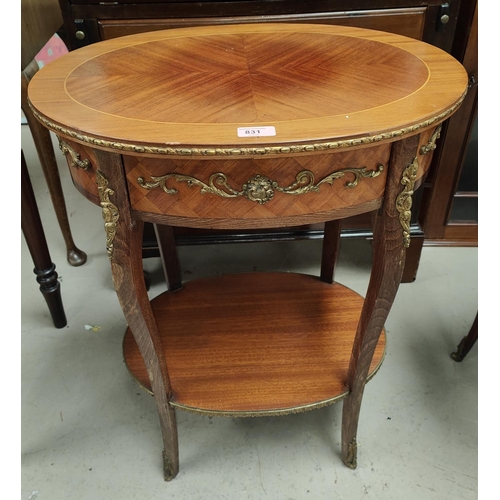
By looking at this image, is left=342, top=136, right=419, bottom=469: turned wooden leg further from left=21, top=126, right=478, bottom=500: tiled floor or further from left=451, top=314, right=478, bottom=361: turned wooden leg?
left=451, top=314, right=478, bottom=361: turned wooden leg

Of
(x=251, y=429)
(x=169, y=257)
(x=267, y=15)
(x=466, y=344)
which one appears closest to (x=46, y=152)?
(x=169, y=257)

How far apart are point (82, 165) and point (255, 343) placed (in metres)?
0.58

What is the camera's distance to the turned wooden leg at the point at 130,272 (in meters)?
0.66

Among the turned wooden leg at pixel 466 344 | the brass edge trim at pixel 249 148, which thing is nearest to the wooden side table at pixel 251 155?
the brass edge trim at pixel 249 148

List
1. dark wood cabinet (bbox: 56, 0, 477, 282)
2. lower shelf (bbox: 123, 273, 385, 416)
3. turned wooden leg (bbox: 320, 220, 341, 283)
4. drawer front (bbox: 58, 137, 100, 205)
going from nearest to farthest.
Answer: drawer front (bbox: 58, 137, 100, 205)
lower shelf (bbox: 123, 273, 385, 416)
dark wood cabinet (bbox: 56, 0, 477, 282)
turned wooden leg (bbox: 320, 220, 341, 283)

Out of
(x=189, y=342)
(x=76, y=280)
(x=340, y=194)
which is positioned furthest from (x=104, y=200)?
(x=76, y=280)

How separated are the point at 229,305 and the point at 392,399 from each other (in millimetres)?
458

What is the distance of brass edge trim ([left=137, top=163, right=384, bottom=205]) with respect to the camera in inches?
24.7

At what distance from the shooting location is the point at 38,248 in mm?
1217

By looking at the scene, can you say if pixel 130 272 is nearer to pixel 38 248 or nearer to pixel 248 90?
pixel 248 90

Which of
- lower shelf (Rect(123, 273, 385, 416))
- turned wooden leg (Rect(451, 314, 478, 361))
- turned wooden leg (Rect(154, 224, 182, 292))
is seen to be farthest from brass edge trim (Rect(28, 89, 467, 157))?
turned wooden leg (Rect(451, 314, 478, 361))

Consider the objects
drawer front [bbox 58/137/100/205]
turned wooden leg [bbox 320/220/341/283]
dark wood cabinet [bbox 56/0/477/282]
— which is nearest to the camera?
drawer front [bbox 58/137/100/205]

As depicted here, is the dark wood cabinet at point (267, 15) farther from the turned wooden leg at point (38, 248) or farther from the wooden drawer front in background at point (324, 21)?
the turned wooden leg at point (38, 248)

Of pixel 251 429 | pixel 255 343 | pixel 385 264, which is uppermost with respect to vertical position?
pixel 385 264
